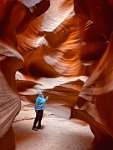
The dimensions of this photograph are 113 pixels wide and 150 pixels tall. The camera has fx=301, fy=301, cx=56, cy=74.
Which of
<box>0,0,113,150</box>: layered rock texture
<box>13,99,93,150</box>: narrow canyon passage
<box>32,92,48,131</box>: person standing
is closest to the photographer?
<box>0,0,113,150</box>: layered rock texture

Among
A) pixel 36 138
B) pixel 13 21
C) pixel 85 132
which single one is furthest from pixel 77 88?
pixel 13 21

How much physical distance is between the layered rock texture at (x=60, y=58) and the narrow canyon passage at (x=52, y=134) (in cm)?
50

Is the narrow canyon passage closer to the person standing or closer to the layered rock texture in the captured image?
the person standing

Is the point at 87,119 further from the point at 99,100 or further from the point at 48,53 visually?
the point at 48,53

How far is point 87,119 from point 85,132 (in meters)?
1.91

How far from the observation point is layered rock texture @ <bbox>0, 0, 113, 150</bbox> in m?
4.37

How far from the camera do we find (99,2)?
5309 mm

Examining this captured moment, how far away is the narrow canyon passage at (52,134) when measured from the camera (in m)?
5.31

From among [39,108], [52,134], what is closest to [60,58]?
[39,108]

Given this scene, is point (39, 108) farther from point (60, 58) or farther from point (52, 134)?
point (60, 58)

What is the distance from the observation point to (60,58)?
988 centimetres

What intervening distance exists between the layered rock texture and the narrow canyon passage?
0.50 m

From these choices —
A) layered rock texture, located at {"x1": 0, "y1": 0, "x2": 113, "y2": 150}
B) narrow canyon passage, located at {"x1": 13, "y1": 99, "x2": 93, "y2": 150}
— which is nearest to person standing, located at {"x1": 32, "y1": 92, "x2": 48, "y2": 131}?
narrow canyon passage, located at {"x1": 13, "y1": 99, "x2": 93, "y2": 150}

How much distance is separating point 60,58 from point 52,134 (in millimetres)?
4186
